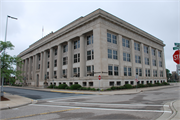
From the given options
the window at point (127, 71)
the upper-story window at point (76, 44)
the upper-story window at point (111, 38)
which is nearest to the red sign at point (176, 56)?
the upper-story window at point (111, 38)

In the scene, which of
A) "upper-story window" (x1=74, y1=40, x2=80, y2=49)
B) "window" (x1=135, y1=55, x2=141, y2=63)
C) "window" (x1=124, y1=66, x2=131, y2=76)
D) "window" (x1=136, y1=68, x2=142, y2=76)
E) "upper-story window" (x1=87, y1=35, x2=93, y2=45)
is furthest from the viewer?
"window" (x1=135, y1=55, x2=141, y2=63)

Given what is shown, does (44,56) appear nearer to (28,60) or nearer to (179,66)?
(28,60)

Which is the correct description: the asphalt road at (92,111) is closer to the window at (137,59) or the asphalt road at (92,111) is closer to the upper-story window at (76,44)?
the upper-story window at (76,44)

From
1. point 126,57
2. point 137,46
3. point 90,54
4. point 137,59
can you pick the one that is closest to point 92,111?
point 90,54

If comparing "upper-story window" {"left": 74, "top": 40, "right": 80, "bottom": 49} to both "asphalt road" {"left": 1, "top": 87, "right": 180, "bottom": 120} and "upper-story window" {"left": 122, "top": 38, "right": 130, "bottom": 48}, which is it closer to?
"upper-story window" {"left": 122, "top": 38, "right": 130, "bottom": 48}

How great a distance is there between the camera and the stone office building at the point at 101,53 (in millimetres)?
30766

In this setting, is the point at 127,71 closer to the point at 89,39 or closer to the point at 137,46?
the point at 137,46

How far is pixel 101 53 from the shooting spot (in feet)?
98.7

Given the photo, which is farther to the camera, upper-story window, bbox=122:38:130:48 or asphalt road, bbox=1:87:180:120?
upper-story window, bbox=122:38:130:48

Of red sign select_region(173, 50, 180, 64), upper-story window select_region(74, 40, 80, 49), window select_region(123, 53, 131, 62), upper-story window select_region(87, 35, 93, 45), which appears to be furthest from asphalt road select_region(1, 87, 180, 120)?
upper-story window select_region(74, 40, 80, 49)

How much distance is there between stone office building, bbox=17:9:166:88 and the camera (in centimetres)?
3077

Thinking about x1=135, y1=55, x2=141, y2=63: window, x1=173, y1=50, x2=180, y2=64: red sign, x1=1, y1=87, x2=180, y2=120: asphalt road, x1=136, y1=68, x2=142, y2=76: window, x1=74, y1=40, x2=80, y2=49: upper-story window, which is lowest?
x1=1, y1=87, x2=180, y2=120: asphalt road

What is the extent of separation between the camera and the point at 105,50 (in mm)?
30969

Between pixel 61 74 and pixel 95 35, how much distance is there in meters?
19.0
